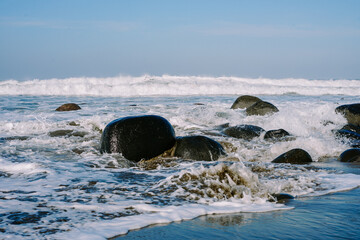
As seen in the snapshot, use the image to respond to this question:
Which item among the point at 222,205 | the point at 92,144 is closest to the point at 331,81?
the point at 92,144

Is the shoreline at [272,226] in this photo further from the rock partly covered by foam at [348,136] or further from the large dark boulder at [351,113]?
the large dark boulder at [351,113]

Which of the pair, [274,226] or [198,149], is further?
[198,149]

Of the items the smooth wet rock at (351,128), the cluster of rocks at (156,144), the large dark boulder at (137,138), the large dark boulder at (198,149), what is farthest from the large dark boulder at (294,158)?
the smooth wet rock at (351,128)

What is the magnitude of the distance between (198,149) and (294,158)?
150 cm

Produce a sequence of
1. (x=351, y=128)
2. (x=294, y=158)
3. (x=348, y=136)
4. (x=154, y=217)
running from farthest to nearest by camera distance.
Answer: (x=351, y=128) → (x=348, y=136) → (x=294, y=158) → (x=154, y=217)

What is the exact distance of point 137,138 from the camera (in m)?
6.05

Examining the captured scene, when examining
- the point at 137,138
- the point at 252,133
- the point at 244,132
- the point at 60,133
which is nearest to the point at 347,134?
the point at 252,133

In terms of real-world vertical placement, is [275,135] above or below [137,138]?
below

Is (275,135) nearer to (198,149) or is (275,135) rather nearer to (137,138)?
(198,149)

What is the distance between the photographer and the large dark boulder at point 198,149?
604 cm

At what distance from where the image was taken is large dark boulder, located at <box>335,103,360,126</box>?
10.2m

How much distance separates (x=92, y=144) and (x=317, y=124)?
5.77 metres

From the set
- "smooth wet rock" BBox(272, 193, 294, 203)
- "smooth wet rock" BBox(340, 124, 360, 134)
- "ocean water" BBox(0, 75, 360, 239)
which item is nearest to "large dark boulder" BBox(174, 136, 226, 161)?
"ocean water" BBox(0, 75, 360, 239)

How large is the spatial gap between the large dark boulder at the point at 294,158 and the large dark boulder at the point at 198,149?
2.99ft
